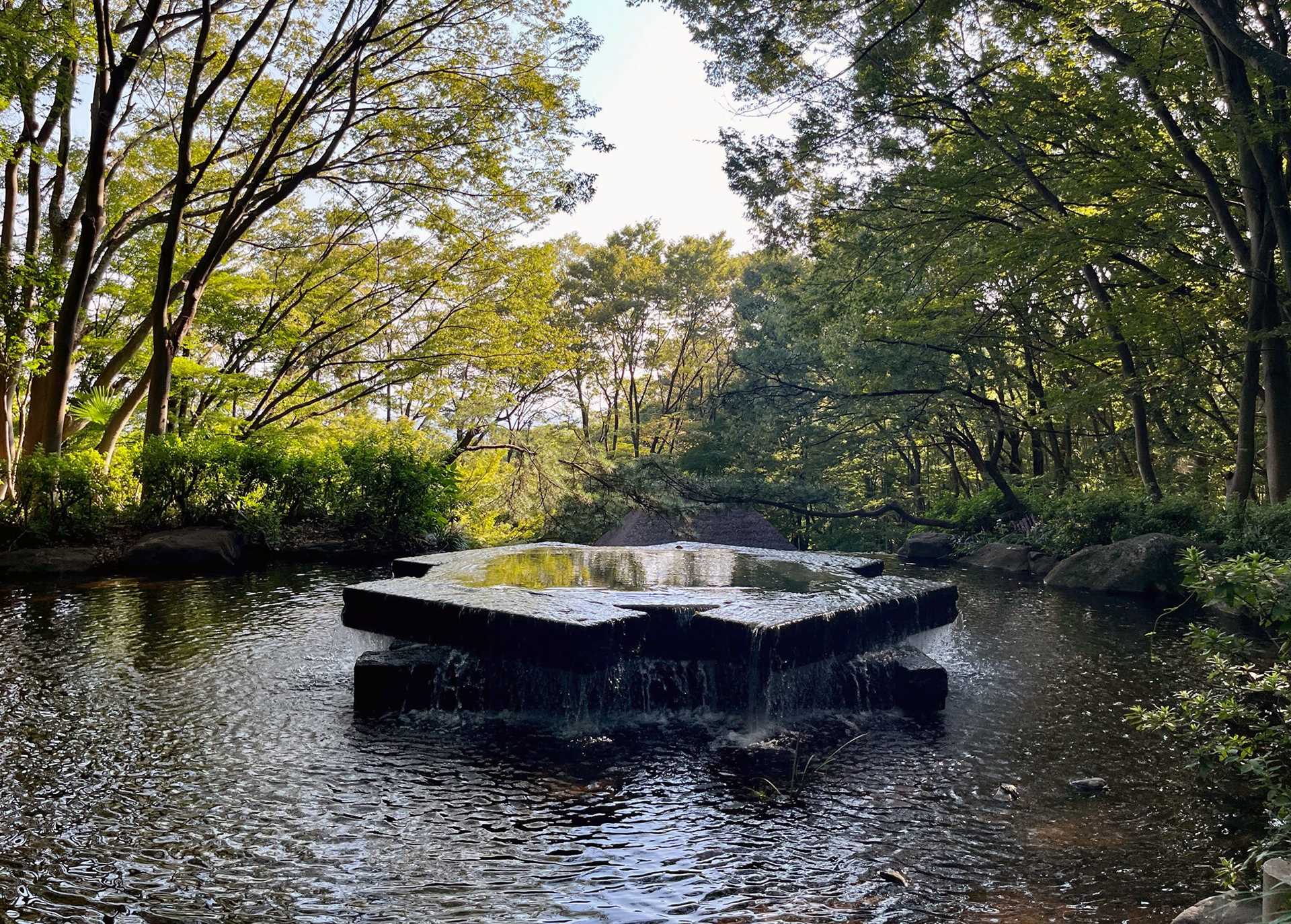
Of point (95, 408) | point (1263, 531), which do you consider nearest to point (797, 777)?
point (1263, 531)

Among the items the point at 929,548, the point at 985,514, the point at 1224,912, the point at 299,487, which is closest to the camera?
the point at 1224,912

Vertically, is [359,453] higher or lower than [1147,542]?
higher

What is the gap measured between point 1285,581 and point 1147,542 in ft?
36.5

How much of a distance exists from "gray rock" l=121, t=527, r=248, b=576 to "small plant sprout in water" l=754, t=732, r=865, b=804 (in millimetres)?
9303

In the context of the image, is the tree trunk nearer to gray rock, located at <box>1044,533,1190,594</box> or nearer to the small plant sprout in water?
gray rock, located at <box>1044,533,1190,594</box>

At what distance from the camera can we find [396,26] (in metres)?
13.5

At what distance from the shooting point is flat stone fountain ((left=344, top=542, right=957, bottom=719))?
5.38 m

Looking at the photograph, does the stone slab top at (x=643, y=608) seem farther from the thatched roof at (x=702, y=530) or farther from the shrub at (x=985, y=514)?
the shrub at (x=985, y=514)

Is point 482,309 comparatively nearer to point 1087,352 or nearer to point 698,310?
point 1087,352

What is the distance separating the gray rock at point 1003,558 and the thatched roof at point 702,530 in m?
4.55

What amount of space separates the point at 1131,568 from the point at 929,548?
656 centimetres

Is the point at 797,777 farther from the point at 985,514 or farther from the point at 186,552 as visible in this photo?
the point at 985,514

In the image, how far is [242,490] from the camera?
12633 millimetres

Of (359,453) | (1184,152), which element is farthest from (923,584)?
(359,453)
